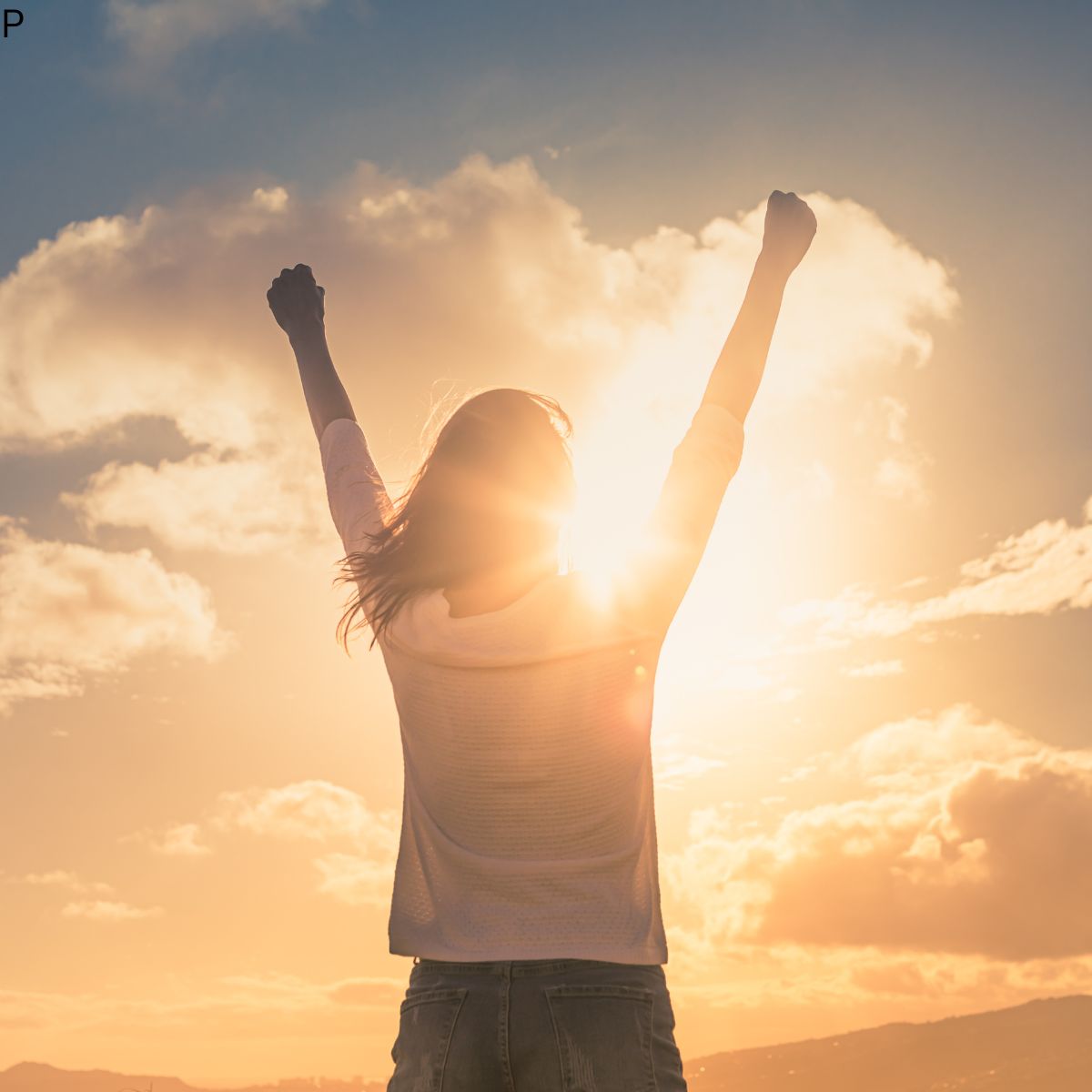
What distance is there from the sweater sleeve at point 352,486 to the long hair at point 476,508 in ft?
0.82

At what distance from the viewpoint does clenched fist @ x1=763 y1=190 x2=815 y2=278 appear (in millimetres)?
3980

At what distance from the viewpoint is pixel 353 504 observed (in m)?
4.14

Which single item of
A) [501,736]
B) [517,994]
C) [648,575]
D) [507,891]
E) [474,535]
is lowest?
[517,994]

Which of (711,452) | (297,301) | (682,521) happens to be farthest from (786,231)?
(297,301)

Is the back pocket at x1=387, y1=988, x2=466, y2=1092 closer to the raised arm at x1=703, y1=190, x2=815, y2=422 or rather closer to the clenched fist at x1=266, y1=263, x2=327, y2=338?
the raised arm at x1=703, y1=190, x2=815, y2=422

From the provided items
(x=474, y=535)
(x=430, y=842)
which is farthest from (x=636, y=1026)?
(x=474, y=535)

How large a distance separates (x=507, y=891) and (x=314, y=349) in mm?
2867

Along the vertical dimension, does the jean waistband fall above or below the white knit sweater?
below

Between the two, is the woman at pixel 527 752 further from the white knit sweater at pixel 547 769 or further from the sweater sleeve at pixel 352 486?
the sweater sleeve at pixel 352 486

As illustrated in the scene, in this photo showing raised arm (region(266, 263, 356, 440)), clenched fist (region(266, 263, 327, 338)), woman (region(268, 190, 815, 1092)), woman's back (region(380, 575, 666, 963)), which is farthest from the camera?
clenched fist (region(266, 263, 327, 338))

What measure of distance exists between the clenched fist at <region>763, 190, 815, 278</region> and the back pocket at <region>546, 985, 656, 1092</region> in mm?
2585

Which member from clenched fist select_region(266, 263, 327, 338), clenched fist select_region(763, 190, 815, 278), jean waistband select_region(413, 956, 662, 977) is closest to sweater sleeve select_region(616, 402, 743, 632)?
clenched fist select_region(763, 190, 815, 278)

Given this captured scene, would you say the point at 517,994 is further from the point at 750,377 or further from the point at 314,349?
the point at 314,349

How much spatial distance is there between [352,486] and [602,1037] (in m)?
2.29
